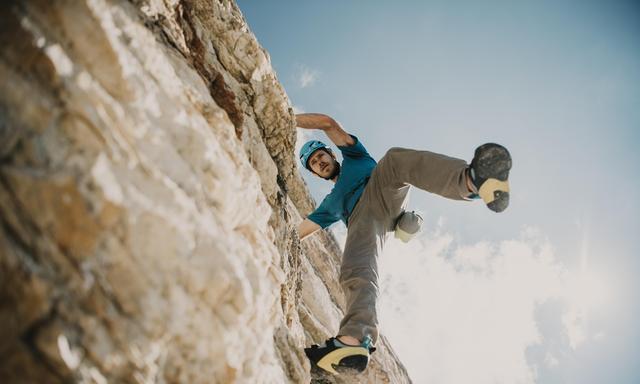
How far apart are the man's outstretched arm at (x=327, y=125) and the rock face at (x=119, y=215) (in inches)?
122

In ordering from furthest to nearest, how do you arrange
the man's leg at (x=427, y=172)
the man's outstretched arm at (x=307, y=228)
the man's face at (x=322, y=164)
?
the man's face at (x=322, y=164) → the man's outstretched arm at (x=307, y=228) → the man's leg at (x=427, y=172)

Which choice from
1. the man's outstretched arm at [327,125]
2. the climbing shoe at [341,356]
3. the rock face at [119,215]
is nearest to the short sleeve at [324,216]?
the man's outstretched arm at [327,125]

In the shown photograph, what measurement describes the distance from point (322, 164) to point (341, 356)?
3686mm

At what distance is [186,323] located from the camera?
2229mm

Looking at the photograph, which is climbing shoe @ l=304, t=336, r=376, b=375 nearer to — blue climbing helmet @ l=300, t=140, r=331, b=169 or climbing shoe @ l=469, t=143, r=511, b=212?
climbing shoe @ l=469, t=143, r=511, b=212

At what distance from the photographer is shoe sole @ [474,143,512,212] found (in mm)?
3646

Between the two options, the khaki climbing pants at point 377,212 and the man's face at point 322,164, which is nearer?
the khaki climbing pants at point 377,212

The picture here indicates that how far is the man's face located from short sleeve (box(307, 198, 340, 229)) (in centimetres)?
86

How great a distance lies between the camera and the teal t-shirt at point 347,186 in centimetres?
583

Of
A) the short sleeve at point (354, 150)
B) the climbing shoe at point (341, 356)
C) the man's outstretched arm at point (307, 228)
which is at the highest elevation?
the short sleeve at point (354, 150)

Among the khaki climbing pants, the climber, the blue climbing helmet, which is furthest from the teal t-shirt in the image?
the blue climbing helmet

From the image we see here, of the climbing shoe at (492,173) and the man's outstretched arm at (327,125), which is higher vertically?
the man's outstretched arm at (327,125)

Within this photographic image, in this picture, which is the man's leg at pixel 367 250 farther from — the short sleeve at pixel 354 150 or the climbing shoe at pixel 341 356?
the short sleeve at pixel 354 150

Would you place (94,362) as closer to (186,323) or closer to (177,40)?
(186,323)
